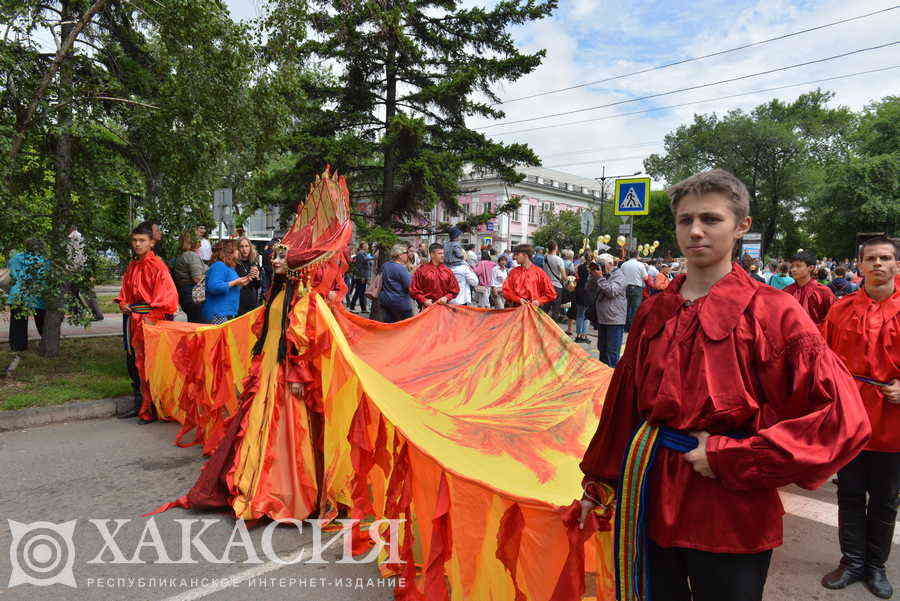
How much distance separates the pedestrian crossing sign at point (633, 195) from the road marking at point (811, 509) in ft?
19.3

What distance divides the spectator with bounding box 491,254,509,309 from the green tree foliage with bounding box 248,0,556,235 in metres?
2.10

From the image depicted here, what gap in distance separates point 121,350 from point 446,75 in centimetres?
1053

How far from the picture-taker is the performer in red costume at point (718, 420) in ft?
4.80

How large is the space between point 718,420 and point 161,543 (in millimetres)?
3379

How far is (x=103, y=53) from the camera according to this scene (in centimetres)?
791

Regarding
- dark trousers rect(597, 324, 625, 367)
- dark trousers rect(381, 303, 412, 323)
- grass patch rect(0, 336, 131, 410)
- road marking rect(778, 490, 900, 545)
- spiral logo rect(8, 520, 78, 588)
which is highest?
dark trousers rect(381, 303, 412, 323)

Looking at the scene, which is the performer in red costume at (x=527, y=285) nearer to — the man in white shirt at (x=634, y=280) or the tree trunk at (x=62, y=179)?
the man in white shirt at (x=634, y=280)

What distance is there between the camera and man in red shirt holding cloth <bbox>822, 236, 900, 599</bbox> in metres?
3.16

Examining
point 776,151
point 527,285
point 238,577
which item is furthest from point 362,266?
point 776,151

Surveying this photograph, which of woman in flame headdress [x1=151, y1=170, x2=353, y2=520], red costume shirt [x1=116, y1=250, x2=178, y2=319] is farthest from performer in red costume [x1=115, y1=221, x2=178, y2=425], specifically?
woman in flame headdress [x1=151, y1=170, x2=353, y2=520]

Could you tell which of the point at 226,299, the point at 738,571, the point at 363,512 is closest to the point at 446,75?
the point at 226,299

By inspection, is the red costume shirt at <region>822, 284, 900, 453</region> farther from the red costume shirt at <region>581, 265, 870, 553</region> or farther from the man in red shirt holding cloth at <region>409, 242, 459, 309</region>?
the man in red shirt holding cloth at <region>409, 242, 459, 309</region>

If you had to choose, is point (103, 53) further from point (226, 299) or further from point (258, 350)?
point (258, 350)

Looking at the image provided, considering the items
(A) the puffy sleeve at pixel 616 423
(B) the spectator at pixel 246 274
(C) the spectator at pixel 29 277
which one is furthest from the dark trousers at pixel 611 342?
(C) the spectator at pixel 29 277
